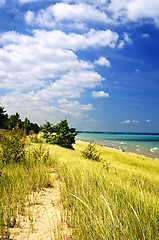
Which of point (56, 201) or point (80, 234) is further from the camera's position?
point (56, 201)

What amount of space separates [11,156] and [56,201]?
418 centimetres

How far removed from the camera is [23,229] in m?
2.71

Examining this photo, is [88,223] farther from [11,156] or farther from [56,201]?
[11,156]

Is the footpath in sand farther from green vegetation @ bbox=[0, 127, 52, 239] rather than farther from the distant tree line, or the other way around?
the distant tree line

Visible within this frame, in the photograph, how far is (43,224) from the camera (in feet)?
9.43

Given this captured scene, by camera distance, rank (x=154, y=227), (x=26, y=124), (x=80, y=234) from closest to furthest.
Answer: (x=80, y=234), (x=154, y=227), (x=26, y=124)

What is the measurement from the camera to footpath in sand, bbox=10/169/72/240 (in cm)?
241

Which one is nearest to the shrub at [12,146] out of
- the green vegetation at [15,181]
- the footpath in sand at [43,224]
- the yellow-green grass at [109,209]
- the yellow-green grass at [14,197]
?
the green vegetation at [15,181]

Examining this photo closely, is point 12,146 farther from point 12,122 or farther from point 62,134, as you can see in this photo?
point 12,122

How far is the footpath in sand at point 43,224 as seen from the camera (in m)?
2.41

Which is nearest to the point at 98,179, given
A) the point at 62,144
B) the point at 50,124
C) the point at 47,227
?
the point at 47,227

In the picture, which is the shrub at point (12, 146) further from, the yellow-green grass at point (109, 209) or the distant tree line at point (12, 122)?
the distant tree line at point (12, 122)

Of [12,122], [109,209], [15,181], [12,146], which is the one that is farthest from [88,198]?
[12,122]

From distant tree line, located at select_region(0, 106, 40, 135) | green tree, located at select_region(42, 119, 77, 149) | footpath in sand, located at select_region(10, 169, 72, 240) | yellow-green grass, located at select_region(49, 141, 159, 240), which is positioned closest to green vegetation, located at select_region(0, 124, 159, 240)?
yellow-green grass, located at select_region(49, 141, 159, 240)
